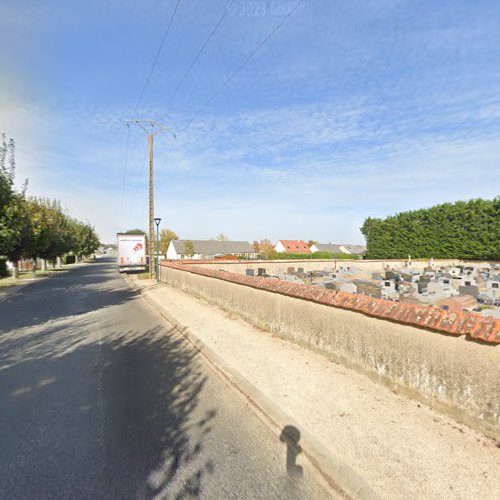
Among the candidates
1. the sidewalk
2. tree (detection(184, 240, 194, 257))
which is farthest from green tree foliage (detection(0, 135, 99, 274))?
tree (detection(184, 240, 194, 257))

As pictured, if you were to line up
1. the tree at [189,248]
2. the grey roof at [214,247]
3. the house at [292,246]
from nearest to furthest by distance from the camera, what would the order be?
the tree at [189,248], the grey roof at [214,247], the house at [292,246]

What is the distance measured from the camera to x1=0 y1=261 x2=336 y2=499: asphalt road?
259cm

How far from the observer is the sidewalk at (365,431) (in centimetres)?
252

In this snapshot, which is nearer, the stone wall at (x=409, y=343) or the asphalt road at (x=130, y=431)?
the asphalt road at (x=130, y=431)

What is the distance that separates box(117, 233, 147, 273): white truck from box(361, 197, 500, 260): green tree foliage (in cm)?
3057

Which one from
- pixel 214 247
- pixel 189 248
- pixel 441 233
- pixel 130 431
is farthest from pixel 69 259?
pixel 441 233

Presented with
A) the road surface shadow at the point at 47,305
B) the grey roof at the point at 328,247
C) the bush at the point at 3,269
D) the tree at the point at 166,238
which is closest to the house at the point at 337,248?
the grey roof at the point at 328,247

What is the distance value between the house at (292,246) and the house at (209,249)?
15916 mm

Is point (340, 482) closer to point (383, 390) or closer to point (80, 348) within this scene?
Result: point (383, 390)

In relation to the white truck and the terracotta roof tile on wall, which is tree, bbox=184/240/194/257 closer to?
the white truck

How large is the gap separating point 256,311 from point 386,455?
528cm

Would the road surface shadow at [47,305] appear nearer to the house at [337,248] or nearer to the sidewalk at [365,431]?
the sidewalk at [365,431]

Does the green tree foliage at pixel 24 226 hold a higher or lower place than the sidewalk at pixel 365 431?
higher

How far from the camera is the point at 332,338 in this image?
5.25 metres
